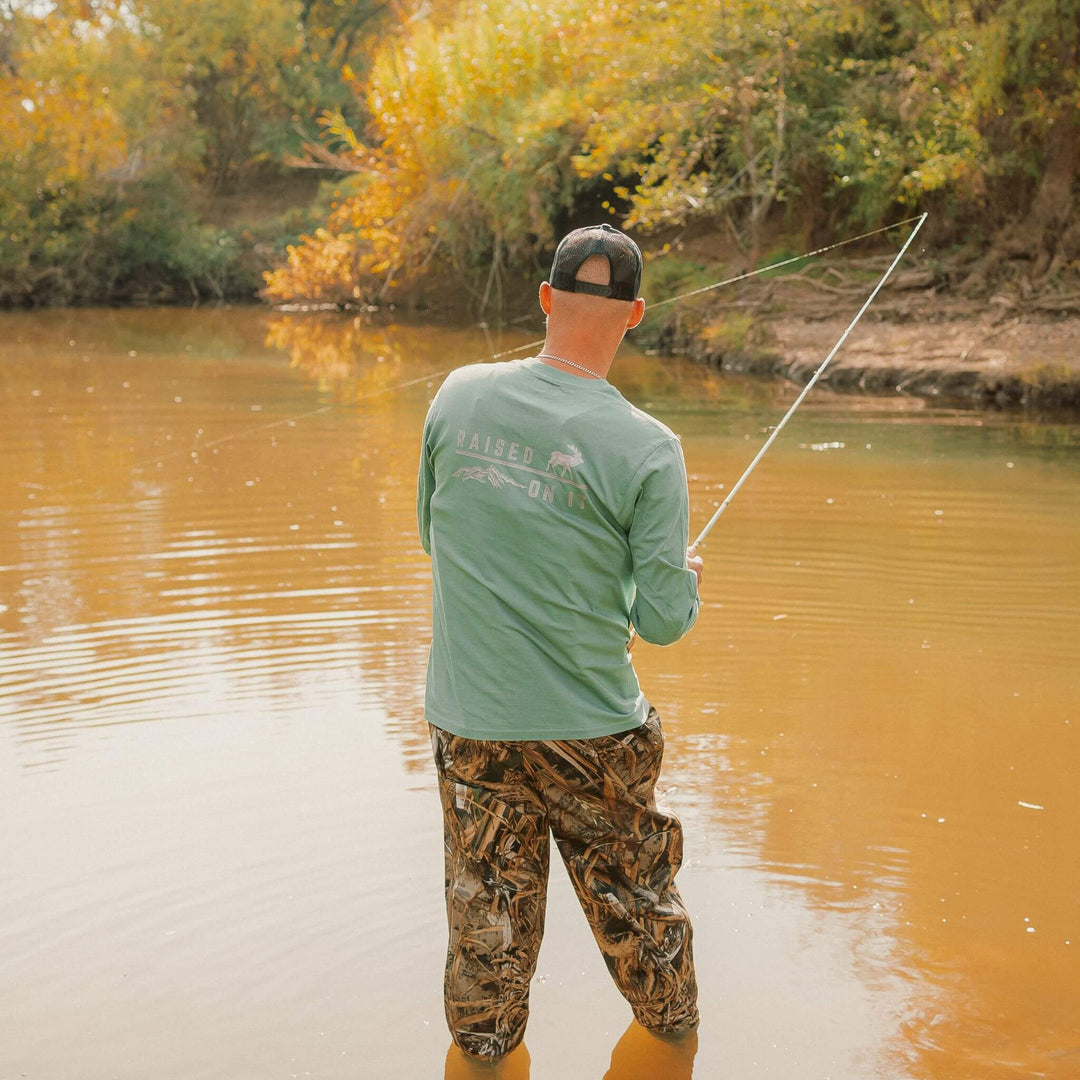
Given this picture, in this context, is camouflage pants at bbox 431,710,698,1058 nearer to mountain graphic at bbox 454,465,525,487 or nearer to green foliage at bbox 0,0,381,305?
mountain graphic at bbox 454,465,525,487

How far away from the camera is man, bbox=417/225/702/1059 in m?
2.36

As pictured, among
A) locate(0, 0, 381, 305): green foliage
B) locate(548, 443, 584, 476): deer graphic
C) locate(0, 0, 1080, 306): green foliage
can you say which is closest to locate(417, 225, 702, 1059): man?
locate(548, 443, 584, 476): deer graphic

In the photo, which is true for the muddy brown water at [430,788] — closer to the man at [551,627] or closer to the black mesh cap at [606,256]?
the man at [551,627]

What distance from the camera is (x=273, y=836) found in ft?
13.1

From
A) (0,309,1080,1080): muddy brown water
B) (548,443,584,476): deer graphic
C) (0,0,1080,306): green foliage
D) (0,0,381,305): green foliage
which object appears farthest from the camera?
(0,0,381,305): green foliage

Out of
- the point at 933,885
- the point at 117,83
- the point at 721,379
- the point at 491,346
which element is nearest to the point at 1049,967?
the point at 933,885

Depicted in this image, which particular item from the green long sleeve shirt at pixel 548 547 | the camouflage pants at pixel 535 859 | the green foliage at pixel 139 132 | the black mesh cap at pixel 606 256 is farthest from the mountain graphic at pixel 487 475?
the green foliage at pixel 139 132

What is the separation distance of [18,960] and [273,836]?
846 mm

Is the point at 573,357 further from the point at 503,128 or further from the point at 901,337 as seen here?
the point at 503,128

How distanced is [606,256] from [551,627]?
0.64 metres

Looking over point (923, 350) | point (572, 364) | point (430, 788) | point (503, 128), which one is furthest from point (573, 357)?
point (503, 128)

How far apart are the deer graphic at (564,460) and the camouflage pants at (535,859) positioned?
48 centimetres

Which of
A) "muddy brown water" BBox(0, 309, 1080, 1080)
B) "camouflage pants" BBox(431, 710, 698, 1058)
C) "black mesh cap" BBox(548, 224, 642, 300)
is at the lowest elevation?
"muddy brown water" BBox(0, 309, 1080, 1080)

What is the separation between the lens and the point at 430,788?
431 centimetres
